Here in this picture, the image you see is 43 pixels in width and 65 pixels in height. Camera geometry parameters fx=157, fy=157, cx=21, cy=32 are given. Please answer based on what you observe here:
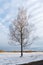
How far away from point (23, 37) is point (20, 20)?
3.38m

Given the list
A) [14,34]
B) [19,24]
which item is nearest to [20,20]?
[19,24]

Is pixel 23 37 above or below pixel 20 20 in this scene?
below

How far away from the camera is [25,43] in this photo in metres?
31.4

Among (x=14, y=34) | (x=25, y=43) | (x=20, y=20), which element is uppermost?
(x=20, y=20)

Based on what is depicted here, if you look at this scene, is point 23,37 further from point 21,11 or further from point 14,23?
point 21,11

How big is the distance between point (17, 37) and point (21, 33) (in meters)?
1.12

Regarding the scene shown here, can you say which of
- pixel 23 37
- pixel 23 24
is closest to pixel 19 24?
pixel 23 24

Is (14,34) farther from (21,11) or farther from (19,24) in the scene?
(21,11)

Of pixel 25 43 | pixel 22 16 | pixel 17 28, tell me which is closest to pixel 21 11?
pixel 22 16

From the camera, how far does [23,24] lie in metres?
30.8

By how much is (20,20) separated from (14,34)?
299cm

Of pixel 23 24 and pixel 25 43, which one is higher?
pixel 23 24

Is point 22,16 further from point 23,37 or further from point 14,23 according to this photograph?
point 23,37

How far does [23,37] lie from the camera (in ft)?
101
